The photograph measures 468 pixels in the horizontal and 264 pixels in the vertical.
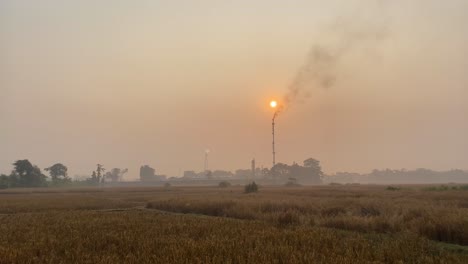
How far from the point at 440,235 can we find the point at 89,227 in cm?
1606

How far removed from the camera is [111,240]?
1447 centimetres

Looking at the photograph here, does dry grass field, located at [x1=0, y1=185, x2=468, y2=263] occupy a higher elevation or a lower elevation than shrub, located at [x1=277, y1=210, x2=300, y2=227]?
higher

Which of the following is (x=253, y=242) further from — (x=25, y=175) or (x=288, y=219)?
(x=25, y=175)

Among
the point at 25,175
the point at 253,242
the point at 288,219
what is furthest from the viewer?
the point at 25,175

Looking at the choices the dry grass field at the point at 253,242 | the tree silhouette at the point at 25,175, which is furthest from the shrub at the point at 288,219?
the tree silhouette at the point at 25,175

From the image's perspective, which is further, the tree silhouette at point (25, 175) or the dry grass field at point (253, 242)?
the tree silhouette at point (25, 175)

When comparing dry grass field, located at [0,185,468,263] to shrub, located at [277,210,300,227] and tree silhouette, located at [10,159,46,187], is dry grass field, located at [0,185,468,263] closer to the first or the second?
shrub, located at [277,210,300,227]

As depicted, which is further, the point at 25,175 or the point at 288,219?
the point at 25,175

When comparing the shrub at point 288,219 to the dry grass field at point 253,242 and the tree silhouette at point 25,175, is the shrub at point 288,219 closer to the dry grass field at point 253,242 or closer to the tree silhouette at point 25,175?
the dry grass field at point 253,242

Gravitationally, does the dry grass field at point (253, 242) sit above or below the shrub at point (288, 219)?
above

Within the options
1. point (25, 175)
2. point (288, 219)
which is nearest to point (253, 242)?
point (288, 219)

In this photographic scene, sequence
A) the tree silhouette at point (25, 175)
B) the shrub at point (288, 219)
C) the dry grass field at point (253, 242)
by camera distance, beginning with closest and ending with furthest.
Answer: the dry grass field at point (253, 242) → the shrub at point (288, 219) → the tree silhouette at point (25, 175)

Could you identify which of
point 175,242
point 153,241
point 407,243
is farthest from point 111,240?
point 407,243

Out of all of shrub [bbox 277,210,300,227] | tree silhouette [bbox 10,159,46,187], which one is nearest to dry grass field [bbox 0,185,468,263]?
shrub [bbox 277,210,300,227]
